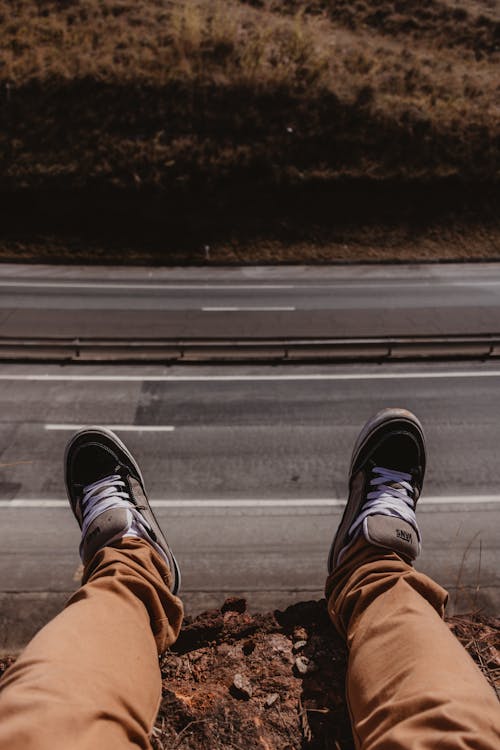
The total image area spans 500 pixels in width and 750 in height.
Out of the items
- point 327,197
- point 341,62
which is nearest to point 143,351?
point 327,197

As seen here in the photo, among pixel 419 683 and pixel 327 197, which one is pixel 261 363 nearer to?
pixel 419 683

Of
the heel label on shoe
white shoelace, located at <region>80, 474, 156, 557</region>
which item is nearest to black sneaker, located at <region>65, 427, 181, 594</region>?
white shoelace, located at <region>80, 474, 156, 557</region>

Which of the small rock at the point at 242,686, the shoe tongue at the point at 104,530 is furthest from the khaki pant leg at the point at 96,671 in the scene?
the small rock at the point at 242,686

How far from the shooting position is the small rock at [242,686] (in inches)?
103

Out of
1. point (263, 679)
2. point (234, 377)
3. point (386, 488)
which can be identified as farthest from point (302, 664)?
point (234, 377)

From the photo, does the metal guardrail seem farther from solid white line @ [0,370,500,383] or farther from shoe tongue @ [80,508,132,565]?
shoe tongue @ [80,508,132,565]

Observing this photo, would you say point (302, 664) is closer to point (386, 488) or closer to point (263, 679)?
point (263, 679)

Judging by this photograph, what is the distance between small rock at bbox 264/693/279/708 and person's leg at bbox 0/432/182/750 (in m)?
0.64

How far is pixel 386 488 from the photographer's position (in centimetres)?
350

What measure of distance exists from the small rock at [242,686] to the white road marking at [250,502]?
371cm

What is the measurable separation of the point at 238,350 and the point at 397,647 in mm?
8215

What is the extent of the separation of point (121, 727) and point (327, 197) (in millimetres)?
19029

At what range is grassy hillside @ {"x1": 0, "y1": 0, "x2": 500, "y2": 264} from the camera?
18.2 m

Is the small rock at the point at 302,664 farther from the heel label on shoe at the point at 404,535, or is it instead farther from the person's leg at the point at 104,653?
the heel label on shoe at the point at 404,535
